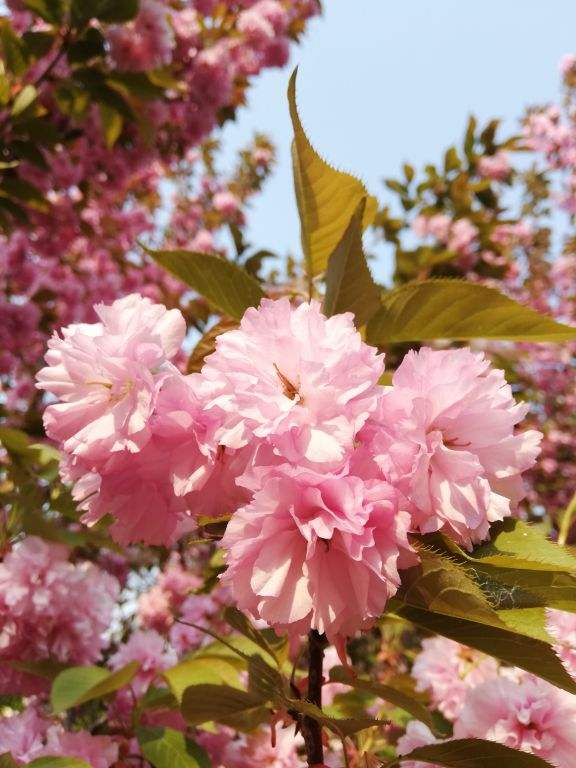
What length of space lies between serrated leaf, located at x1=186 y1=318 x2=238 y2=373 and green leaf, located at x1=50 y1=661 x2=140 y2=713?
529 millimetres

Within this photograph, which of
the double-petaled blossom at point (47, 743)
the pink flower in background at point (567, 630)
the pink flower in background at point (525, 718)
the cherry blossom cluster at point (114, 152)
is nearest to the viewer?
the pink flower in background at point (525, 718)

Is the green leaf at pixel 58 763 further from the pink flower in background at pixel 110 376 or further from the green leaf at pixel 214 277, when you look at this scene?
the green leaf at pixel 214 277

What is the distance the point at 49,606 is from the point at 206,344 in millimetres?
770

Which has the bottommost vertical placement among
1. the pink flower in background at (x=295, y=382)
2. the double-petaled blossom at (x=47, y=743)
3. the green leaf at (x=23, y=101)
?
the double-petaled blossom at (x=47, y=743)

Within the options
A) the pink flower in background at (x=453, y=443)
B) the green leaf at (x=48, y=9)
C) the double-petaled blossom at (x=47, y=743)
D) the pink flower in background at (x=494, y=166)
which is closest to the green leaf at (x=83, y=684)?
the double-petaled blossom at (x=47, y=743)

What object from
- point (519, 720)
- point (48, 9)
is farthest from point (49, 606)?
point (48, 9)

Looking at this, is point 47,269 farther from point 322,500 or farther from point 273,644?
point 322,500

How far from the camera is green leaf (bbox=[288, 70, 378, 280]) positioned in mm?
778

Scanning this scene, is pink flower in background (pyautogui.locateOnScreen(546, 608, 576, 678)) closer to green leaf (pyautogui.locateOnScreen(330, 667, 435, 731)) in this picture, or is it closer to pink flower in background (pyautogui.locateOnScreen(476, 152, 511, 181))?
green leaf (pyautogui.locateOnScreen(330, 667, 435, 731))

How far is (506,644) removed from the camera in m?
0.59

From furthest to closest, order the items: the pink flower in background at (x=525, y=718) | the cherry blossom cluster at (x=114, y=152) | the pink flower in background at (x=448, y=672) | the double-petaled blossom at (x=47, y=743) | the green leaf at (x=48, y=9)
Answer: the cherry blossom cluster at (x=114, y=152) < the green leaf at (x=48, y=9) < the pink flower in background at (x=448, y=672) < the double-petaled blossom at (x=47, y=743) < the pink flower in background at (x=525, y=718)

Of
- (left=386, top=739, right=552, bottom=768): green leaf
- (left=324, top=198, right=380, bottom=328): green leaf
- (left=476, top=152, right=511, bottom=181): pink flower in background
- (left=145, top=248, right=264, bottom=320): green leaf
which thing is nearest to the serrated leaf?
(left=145, top=248, right=264, bottom=320): green leaf

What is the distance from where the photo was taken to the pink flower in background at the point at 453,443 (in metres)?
0.58

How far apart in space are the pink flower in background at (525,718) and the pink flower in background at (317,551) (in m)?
0.49
